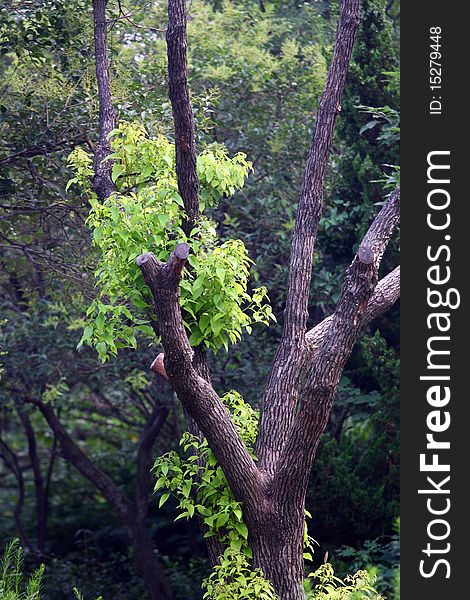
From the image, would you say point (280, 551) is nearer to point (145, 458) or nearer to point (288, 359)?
point (288, 359)

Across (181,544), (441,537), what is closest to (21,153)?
(441,537)

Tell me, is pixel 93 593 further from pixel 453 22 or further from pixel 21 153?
pixel 453 22

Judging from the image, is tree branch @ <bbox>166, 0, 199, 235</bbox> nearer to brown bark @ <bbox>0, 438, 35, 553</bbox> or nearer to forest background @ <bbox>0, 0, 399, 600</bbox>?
forest background @ <bbox>0, 0, 399, 600</bbox>

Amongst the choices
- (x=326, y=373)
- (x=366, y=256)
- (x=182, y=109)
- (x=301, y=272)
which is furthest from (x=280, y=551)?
(x=182, y=109)

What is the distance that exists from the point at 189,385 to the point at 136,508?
4826 millimetres

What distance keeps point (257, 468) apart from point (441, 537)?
101 centimetres

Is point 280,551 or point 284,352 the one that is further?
point 284,352

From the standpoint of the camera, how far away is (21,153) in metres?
6.35

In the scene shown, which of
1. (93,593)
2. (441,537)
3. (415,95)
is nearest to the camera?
(441,537)

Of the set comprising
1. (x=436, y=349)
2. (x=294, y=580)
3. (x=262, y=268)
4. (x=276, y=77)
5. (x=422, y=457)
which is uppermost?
(x=276, y=77)

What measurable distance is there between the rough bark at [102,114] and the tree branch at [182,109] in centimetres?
58

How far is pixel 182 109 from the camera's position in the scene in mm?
4727

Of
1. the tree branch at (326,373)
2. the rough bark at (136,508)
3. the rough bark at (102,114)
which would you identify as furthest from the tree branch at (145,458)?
the tree branch at (326,373)

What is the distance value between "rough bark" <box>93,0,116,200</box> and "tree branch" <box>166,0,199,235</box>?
1.90 feet
